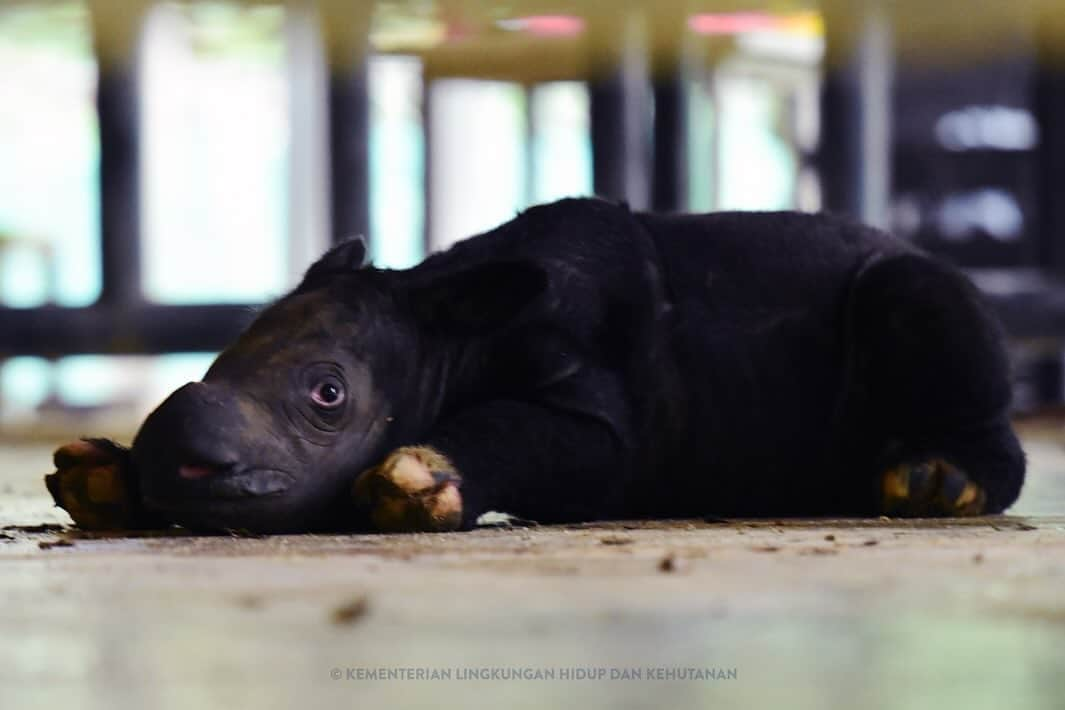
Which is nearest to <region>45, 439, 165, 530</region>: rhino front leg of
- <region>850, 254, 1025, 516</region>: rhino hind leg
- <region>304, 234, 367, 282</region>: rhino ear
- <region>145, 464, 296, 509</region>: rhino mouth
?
<region>145, 464, 296, 509</region>: rhino mouth

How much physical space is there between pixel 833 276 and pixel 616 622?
141 cm

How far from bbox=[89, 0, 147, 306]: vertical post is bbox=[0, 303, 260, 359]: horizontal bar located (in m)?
0.07

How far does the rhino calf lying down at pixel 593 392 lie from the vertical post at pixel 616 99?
2.93 m

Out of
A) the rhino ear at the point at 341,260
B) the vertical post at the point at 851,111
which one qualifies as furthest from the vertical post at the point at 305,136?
the rhino ear at the point at 341,260

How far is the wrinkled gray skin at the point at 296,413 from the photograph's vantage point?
230 centimetres

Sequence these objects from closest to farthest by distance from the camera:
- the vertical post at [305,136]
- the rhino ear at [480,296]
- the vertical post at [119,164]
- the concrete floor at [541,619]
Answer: the concrete floor at [541,619], the rhino ear at [480,296], the vertical post at [119,164], the vertical post at [305,136]

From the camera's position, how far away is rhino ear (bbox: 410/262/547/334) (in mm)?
2631

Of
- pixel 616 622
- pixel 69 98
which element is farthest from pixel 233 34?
pixel 616 622

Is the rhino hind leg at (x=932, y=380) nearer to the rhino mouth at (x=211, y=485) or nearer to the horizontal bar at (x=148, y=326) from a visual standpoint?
the rhino mouth at (x=211, y=485)

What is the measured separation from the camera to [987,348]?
292 centimetres

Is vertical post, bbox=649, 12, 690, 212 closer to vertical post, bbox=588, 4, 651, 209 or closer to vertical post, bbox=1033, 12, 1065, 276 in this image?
vertical post, bbox=588, 4, 651, 209

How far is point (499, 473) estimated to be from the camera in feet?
8.25

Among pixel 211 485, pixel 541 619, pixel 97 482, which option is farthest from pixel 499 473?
pixel 541 619

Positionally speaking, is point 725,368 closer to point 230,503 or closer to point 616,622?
point 230,503
